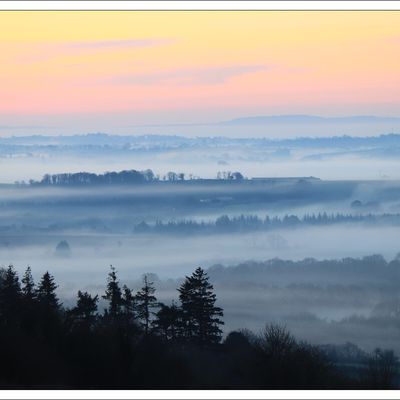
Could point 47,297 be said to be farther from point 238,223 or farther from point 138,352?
point 238,223

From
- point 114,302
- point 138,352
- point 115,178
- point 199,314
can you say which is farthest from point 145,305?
point 115,178

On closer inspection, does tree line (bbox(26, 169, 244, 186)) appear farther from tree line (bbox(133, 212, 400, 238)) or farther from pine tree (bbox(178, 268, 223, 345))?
pine tree (bbox(178, 268, 223, 345))

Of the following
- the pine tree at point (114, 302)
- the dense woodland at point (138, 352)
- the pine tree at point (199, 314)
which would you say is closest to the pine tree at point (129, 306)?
the dense woodland at point (138, 352)

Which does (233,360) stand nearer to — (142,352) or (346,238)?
(142,352)

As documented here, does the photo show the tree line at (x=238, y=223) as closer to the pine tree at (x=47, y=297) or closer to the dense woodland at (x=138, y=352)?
the pine tree at (x=47, y=297)

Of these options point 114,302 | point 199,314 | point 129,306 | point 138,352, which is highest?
point 114,302

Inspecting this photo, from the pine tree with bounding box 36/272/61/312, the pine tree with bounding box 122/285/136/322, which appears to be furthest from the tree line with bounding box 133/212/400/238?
the pine tree with bounding box 122/285/136/322
